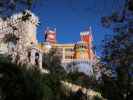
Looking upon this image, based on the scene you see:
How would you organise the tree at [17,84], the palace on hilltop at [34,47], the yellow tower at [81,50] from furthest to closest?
1. the yellow tower at [81,50]
2. the palace on hilltop at [34,47]
3. the tree at [17,84]

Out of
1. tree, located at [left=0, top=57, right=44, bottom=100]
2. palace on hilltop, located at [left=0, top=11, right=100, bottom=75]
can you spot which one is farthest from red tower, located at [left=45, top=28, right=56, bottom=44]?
tree, located at [left=0, top=57, right=44, bottom=100]

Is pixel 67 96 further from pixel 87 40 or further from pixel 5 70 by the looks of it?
pixel 87 40

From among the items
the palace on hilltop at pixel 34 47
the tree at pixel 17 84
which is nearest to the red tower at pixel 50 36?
the palace on hilltop at pixel 34 47

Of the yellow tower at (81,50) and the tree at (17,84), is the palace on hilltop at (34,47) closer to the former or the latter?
the yellow tower at (81,50)

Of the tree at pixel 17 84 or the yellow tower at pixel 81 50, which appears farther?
the yellow tower at pixel 81 50

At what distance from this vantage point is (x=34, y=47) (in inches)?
1908

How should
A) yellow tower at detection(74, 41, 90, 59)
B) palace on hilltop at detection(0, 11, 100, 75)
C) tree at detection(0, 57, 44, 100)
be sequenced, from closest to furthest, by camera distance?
tree at detection(0, 57, 44, 100), palace on hilltop at detection(0, 11, 100, 75), yellow tower at detection(74, 41, 90, 59)

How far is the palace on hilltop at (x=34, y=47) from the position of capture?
41.5 metres

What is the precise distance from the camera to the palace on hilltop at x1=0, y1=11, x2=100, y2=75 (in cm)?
4153

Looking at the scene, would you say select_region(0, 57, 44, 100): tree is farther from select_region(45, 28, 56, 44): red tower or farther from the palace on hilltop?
select_region(45, 28, 56, 44): red tower

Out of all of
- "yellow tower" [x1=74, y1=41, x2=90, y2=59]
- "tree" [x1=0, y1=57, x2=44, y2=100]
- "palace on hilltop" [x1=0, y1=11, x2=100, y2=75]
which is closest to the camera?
"tree" [x1=0, y1=57, x2=44, y2=100]

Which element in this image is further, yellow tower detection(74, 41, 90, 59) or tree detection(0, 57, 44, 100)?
yellow tower detection(74, 41, 90, 59)

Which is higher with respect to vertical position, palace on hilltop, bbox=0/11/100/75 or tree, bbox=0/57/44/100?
palace on hilltop, bbox=0/11/100/75

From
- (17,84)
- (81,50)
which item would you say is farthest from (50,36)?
(17,84)
